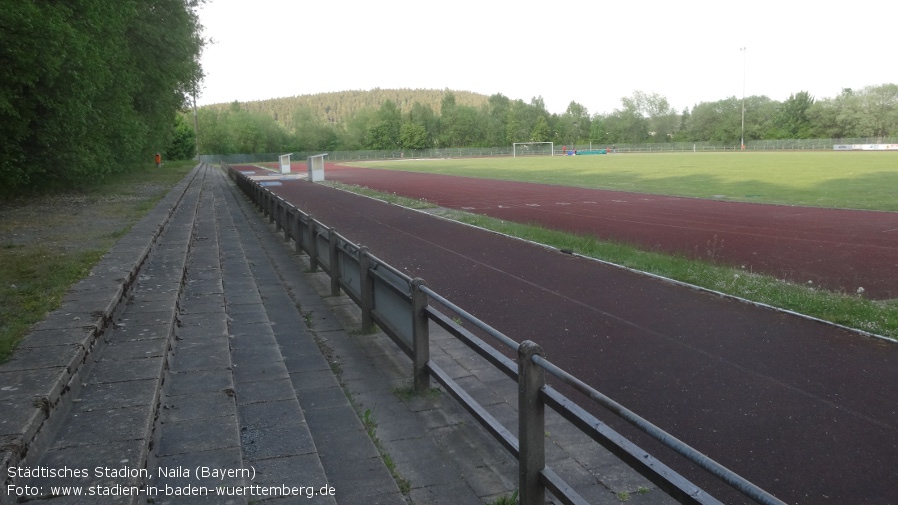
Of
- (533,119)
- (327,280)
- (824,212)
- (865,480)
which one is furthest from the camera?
(533,119)

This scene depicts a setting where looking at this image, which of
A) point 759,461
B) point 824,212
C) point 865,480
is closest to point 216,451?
point 759,461

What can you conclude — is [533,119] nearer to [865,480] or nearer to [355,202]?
[355,202]

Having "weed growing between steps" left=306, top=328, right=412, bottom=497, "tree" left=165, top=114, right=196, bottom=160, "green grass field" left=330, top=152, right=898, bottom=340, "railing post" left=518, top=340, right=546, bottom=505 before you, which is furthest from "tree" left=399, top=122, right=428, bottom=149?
"railing post" left=518, top=340, right=546, bottom=505

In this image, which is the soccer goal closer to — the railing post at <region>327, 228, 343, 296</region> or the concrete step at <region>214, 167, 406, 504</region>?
the railing post at <region>327, 228, 343, 296</region>

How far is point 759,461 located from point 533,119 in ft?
483

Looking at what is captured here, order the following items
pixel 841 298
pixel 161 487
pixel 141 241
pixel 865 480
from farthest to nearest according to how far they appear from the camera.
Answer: pixel 141 241, pixel 841 298, pixel 865 480, pixel 161 487

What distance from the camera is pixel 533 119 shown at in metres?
147

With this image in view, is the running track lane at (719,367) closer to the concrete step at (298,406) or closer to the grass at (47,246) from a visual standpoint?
the concrete step at (298,406)

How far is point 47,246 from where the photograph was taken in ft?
33.6

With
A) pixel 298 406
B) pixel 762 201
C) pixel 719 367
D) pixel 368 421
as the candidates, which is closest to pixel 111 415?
pixel 298 406

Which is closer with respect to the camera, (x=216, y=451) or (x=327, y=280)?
(x=216, y=451)

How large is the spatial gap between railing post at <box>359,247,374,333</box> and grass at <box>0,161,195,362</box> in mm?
2837

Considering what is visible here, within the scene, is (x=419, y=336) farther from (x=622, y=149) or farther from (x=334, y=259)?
(x=622, y=149)

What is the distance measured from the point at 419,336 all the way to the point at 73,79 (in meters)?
14.9
